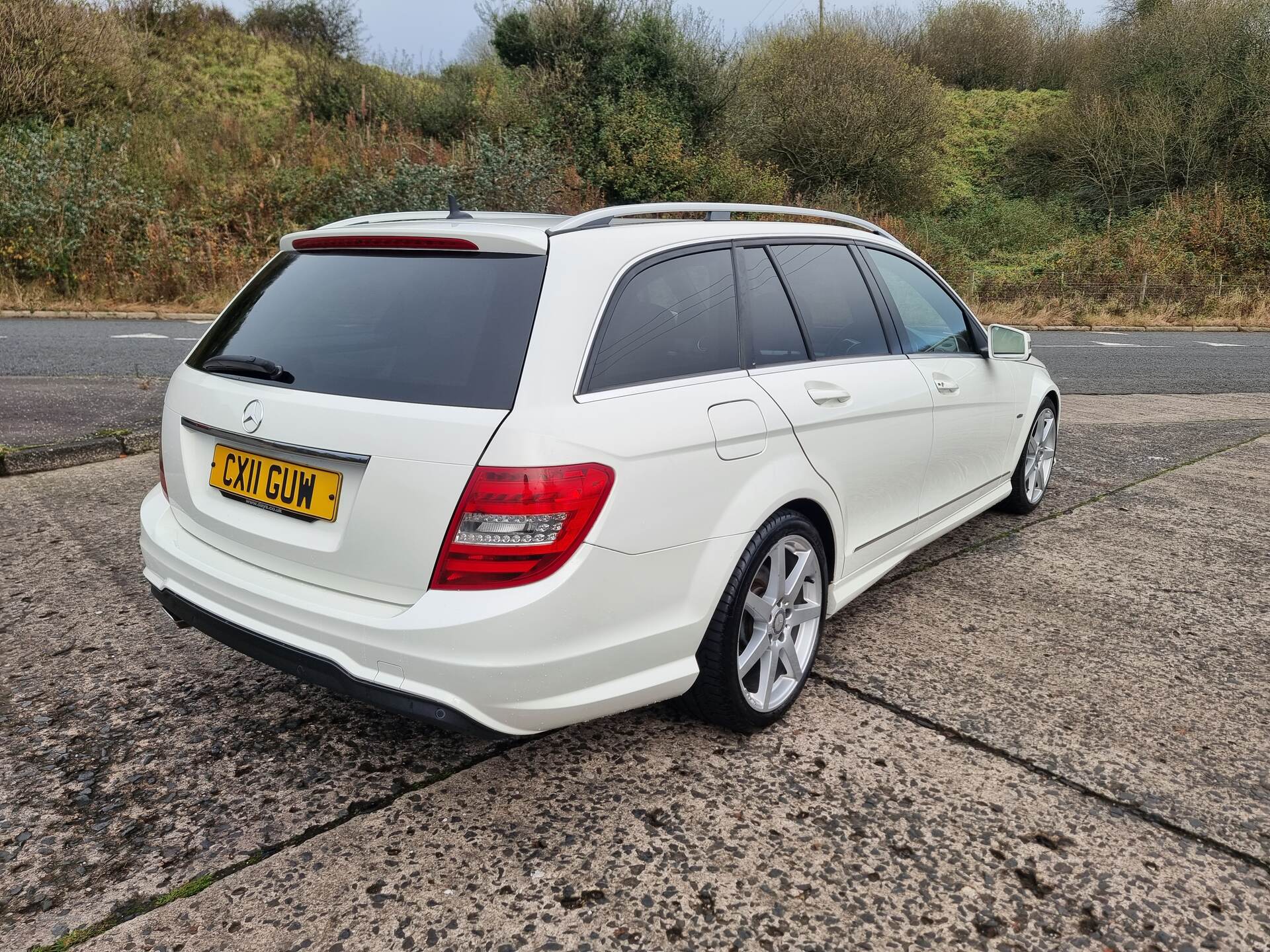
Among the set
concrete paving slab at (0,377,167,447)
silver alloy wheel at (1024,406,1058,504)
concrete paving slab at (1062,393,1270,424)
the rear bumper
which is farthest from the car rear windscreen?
concrete paving slab at (1062,393,1270,424)

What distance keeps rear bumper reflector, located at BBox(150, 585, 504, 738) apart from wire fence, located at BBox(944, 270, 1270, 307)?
22038 millimetres

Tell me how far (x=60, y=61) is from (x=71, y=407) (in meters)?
18.9

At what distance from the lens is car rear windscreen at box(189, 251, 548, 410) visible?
2295 millimetres

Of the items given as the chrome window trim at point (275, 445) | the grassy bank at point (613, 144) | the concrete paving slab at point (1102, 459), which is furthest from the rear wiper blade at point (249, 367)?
the grassy bank at point (613, 144)

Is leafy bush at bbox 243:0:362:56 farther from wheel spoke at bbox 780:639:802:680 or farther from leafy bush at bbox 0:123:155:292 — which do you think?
wheel spoke at bbox 780:639:802:680

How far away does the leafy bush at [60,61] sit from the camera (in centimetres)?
2038

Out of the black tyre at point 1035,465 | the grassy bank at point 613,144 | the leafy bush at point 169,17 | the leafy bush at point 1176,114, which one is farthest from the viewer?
the leafy bush at point 1176,114

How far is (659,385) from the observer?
2502mm

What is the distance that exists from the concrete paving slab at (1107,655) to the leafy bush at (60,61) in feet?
76.9

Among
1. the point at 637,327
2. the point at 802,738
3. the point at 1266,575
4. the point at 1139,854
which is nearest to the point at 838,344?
the point at 637,327

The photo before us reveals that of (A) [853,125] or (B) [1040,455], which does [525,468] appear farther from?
(A) [853,125]

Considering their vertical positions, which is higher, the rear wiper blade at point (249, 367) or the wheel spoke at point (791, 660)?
the rear wiper blade at point (249, 367)

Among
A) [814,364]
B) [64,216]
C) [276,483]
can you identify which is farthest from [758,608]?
[64,216]

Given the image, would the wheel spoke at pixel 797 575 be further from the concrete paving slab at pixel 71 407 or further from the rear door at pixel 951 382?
the concrete paving slab at pixel 71 407
